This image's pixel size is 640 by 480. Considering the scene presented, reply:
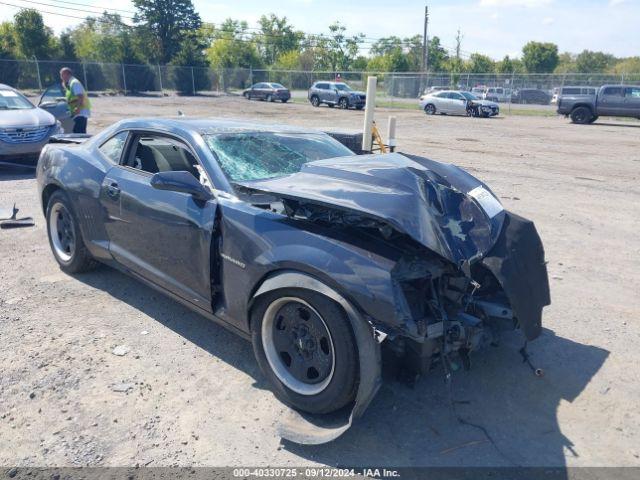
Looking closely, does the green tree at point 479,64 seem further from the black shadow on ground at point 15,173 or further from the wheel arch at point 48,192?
the wheel arch at point 48,192

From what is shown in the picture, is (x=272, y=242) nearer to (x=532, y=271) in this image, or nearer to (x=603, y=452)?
(x=532, y=271)

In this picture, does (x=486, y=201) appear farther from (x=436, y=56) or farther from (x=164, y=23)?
(x=436, y=56)

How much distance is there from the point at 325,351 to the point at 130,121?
9.41ft

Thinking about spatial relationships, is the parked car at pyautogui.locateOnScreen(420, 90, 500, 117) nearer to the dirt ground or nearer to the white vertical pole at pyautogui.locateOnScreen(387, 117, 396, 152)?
the white vertical pole at pyautogui.locateOnScreen(387, 117, 396, 152)

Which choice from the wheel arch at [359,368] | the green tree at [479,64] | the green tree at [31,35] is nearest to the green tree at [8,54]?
the green tree at [31,35]

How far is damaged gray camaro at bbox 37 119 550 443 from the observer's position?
108 inches

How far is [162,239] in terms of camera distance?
377 centimetres

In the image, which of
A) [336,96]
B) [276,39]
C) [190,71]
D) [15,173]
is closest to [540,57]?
[276,39]

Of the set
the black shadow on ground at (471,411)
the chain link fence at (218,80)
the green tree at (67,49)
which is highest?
the green tree at (67,49)

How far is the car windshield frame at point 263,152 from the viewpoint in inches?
147

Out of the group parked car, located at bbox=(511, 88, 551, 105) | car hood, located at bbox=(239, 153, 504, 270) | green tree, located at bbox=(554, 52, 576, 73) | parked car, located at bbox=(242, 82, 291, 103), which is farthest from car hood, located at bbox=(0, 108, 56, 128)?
green tree, located at bbox=(554, 52, 576, 73)

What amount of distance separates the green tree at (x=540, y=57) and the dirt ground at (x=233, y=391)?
320 feet

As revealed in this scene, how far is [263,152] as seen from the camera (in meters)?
4.05

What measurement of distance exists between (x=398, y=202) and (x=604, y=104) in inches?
1008
